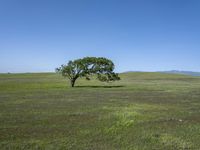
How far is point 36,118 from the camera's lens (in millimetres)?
24484

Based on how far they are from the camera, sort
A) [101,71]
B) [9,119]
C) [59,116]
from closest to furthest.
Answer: [9,119]
[59,116]
[101,71]

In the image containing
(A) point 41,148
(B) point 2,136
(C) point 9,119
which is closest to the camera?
(A) point 41,148

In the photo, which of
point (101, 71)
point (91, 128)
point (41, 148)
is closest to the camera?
point (41, 148)

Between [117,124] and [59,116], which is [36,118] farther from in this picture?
[117,124]

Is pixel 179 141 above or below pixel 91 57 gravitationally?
below

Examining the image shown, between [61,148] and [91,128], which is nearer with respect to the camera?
[61,148]

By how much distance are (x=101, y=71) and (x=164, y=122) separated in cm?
6089

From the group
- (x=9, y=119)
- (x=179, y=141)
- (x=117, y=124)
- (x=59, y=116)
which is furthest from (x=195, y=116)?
(x=9, y=119)

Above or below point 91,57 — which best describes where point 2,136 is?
below

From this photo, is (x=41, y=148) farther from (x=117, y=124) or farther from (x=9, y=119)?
(x=9, y=119)

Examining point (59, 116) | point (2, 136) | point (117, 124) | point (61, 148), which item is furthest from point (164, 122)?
point (2, 136)

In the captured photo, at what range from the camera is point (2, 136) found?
17.6 metres

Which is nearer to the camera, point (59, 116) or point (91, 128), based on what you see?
point (91, 128)

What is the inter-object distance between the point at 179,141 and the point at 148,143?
192 cm
